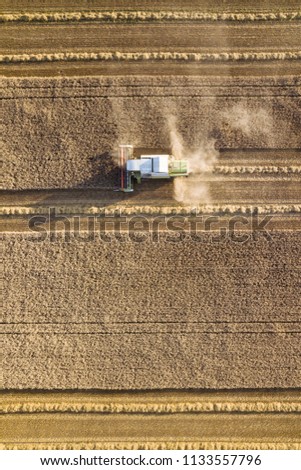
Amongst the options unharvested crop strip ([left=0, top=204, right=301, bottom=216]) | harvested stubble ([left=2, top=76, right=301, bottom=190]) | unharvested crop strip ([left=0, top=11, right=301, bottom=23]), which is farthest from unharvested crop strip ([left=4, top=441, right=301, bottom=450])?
unharvested crop strip ([left=0, top=11, right=301, bottom=23])

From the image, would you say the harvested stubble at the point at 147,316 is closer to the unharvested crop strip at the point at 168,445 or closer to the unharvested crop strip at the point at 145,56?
the unharvested crop strip at the point at 168,445

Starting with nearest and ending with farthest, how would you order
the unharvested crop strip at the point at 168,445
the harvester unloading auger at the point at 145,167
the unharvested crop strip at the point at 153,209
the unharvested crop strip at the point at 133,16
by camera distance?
the harvester unloading auger at the point at 145,167 → the unharvested crop strip at the point at 168,445 → the unharvested crop strip at the point at 153,209 → the unharvested crop strip at the point at 133,16

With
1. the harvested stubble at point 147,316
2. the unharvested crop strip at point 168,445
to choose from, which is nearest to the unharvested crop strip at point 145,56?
the harvested stubble at point 147,316

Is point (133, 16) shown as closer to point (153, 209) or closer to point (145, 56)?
point (145, 56)

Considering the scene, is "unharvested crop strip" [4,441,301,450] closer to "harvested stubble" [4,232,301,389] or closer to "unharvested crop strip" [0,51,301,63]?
"harvested stubble" [4,232,301,389]

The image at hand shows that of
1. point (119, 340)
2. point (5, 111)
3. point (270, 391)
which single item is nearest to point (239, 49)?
point (5, 111)

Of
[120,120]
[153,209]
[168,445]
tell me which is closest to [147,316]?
[153,209]
